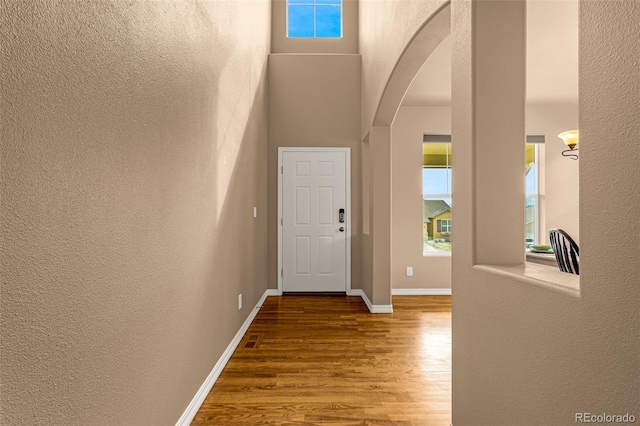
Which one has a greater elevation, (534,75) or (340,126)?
(534,75)

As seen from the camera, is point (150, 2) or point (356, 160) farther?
point (356, 160)

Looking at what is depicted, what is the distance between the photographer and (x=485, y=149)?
1.55 m

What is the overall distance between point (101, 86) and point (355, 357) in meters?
2.40

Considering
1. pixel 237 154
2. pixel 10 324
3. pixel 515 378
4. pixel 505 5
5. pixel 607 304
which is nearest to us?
pixel 10 324

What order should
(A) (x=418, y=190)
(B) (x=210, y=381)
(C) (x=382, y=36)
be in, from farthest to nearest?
(A) (x=418, y=190) → (C) (x=382, y=36) → (B) (x=210, y=381)

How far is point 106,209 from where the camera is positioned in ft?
3.62

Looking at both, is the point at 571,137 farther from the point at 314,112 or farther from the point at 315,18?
the point at 315,18

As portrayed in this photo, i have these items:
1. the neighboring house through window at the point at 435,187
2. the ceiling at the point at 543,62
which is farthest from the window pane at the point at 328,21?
the neighboring house through window at the point at 435,187

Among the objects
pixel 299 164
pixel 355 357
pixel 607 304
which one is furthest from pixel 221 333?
pixel 299 164

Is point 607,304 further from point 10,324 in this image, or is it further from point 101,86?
point 101,86

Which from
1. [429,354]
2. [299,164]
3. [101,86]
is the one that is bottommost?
[429,354]

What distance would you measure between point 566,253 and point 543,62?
3011mm

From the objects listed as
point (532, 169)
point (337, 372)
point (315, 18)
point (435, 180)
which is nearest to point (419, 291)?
point (435, 180)

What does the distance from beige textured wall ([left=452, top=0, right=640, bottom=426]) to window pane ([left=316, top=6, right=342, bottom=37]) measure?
188 inches
